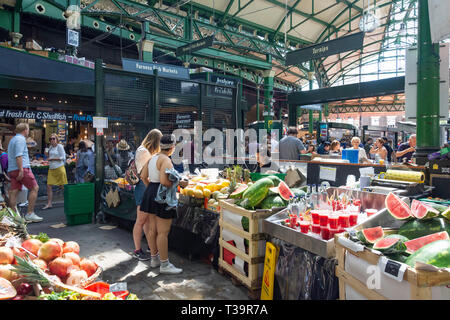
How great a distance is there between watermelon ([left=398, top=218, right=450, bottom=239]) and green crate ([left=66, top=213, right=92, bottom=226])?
579 cm

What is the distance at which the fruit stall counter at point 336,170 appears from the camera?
4.21 m

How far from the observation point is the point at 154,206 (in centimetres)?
390

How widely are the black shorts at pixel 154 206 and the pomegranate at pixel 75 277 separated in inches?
65.4

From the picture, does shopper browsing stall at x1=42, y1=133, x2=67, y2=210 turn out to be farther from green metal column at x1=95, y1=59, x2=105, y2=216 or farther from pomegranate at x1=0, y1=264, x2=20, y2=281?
pomegranate at x1=0, y1=264, x2=20, y2=281

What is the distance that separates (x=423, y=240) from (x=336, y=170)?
2.47 metres

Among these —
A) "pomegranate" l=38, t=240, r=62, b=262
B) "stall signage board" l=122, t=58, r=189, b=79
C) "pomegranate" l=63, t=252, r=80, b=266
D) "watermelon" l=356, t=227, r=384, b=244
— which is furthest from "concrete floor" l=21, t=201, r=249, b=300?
"stall signage board" l=122, t=58, r=189, b=79

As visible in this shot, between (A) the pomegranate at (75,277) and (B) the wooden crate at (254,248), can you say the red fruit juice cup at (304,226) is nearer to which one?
(B) the wooden crate at (254,248)

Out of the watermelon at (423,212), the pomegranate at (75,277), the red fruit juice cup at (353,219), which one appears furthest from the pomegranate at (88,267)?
the watermelon at (423,212)

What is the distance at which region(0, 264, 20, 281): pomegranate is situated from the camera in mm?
1954

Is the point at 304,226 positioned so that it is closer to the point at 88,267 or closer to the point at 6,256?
the point at 88,267

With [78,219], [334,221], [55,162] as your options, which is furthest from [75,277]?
[55,162]

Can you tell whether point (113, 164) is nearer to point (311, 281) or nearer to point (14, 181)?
point (14, 181)
